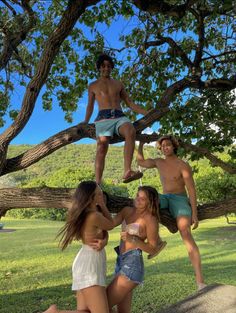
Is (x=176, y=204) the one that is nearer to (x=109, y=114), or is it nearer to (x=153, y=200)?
(x=153, y=200)

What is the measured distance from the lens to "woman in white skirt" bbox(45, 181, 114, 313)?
287 cm

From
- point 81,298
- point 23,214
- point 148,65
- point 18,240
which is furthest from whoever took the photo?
point 23,214

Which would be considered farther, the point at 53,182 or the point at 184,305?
the point at 53,182

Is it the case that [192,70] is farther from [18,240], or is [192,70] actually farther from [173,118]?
[18,240]

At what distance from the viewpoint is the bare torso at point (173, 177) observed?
157 inches

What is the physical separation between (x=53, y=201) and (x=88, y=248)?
4.79 feet

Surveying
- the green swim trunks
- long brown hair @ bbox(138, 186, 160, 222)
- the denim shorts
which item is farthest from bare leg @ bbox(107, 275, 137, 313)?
the green swim trunks

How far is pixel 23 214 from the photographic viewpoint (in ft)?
117

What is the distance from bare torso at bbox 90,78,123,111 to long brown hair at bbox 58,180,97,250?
1712 mm

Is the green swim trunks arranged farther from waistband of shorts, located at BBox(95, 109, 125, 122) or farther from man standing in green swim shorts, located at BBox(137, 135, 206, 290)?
waistband of shorts, located at BBox(95, 109, 125, 122)

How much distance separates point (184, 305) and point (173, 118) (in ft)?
15.7

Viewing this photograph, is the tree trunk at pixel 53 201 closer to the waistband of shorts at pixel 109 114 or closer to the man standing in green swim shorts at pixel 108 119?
the man standing in green swim shorts at pixel 108 119

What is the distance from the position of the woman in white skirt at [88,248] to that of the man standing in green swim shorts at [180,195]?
1.05m

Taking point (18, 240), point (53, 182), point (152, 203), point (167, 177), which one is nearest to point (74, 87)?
point (167, 177)
